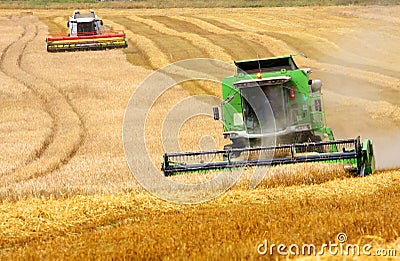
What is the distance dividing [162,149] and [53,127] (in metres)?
4.88

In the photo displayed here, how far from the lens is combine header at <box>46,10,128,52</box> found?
1336 inches

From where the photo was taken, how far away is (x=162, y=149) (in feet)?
57.3

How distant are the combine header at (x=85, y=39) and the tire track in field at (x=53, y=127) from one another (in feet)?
6.05

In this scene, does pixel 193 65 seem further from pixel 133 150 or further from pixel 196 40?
pixel 133 150

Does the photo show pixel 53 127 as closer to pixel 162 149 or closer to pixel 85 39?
pixel 162 149

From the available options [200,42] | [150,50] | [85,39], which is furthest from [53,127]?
[200,42]

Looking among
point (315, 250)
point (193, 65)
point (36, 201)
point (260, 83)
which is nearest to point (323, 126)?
point (260, 83)

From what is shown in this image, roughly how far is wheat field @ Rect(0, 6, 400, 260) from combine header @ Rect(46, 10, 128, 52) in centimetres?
83

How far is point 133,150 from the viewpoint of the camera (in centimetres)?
1694

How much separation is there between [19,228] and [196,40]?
89.4ft

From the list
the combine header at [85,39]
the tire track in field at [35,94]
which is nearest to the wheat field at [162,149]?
the tire track in field at [35,94]

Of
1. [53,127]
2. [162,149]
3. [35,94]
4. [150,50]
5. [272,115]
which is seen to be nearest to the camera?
[272,115]

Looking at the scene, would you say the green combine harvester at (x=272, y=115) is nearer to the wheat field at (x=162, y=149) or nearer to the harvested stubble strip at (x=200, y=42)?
the wheat field at (x=162, y=149)

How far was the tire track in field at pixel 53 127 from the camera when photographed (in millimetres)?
15605
